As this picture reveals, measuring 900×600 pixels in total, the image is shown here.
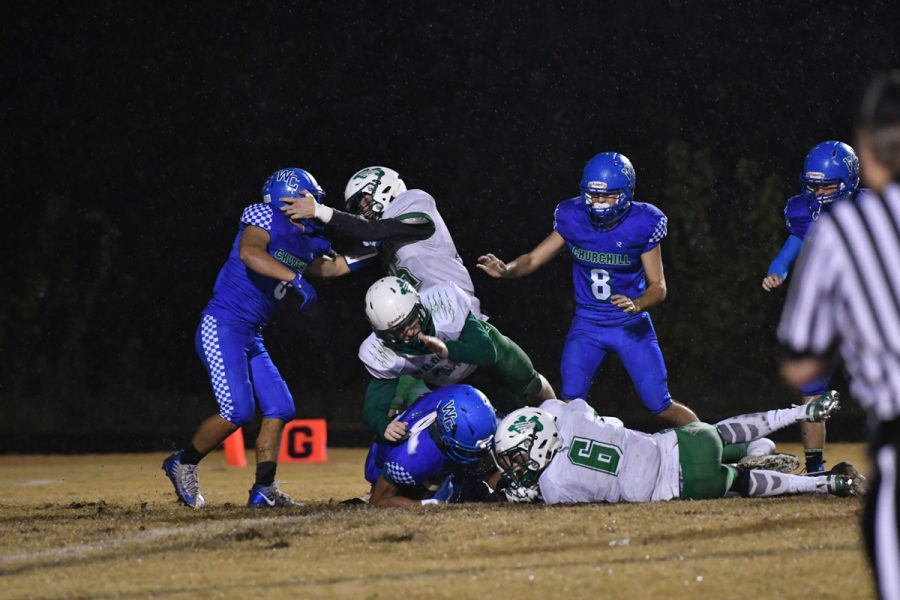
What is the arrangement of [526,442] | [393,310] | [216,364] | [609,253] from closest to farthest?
[526,442] → [393,310] → [216,364] → [609,253]

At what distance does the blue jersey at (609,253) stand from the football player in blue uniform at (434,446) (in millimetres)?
1269

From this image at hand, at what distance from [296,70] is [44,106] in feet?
14.4

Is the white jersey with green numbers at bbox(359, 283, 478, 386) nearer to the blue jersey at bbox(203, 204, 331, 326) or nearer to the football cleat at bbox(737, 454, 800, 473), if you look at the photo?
the blue jersey at bbox(203, 204, 331, 326)

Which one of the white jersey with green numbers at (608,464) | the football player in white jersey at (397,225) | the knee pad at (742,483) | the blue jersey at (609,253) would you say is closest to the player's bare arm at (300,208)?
the football player in white jersey at (397,225)

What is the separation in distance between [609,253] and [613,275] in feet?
0.48

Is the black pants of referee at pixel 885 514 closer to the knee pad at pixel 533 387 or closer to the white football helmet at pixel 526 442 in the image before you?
the white football helmet at pixel 526 442

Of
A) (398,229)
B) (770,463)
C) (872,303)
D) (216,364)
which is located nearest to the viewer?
(872,303)

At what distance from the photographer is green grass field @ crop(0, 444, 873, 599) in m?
4.22

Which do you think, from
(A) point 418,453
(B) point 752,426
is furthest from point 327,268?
(B) point 752,426

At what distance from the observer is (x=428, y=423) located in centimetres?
626

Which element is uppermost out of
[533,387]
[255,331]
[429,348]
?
[255,331]

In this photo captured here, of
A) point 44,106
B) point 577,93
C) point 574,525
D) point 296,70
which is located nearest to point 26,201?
point 44,106

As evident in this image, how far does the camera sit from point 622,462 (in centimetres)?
602

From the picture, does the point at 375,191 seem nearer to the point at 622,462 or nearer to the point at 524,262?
the point at 524,262
